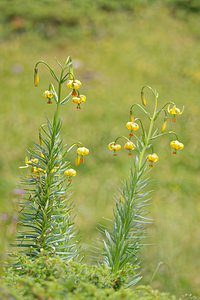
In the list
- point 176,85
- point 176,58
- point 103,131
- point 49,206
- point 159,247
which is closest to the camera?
point 49,206

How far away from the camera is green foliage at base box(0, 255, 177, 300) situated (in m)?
1.58

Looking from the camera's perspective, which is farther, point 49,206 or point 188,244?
point 188,244

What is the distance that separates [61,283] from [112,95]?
8462 millimetres

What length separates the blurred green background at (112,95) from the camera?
557 centimetres

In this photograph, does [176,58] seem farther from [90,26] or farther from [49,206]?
[49,206]

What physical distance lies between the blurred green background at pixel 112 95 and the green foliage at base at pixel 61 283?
122 centimetres

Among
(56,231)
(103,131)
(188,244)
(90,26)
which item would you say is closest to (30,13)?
(90,26)

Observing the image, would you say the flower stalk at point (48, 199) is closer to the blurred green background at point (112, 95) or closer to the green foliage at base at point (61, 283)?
the green foliage at base at point (61, 283)

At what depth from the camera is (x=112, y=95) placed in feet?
32.5

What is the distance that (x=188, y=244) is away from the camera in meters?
5.32

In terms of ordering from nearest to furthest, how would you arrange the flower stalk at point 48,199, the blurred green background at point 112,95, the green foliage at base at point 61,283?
the green foliage at base at point 61,283 < the flower stalk at point 48,199 < the blurred green background at point 112,95

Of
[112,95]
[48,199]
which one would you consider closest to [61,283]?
[48,199]

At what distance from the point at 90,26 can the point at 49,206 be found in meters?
11.8

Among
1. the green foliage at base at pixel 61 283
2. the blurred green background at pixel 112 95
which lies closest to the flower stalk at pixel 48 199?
the green foliage at base at pixel 61 283
